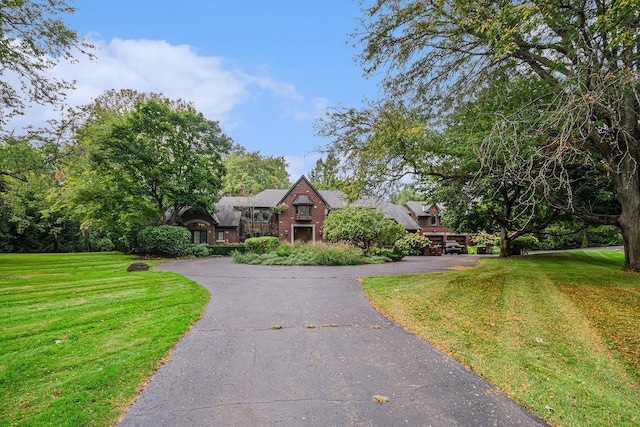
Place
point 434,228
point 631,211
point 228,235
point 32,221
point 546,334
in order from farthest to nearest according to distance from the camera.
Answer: point 434,228 < point 228,235 < point 32,221 < point 631,211 < point 546,334

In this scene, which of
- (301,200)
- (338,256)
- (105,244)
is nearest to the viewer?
(338,256)

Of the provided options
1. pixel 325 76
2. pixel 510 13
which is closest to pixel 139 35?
pixel 325 76

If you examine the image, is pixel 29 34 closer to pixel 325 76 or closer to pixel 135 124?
pixel 325 76

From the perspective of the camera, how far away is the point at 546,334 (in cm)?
489

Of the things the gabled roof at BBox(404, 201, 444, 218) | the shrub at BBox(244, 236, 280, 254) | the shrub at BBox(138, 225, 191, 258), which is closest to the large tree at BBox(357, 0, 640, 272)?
the shrub at BBox(244, 236, 280, 254)

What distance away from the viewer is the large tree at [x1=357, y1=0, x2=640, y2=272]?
19.3 feet

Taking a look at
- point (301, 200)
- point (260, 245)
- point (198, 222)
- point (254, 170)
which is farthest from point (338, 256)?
point (254, 170)

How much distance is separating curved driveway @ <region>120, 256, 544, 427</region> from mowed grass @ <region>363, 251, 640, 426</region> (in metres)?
0.38

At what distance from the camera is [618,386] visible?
3344 millimetres

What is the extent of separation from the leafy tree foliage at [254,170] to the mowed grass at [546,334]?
134 ft

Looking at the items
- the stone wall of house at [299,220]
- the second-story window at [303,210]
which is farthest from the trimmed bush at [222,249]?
the second-story window at [303,210]

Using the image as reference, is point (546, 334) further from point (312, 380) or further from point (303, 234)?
point (303, 234)

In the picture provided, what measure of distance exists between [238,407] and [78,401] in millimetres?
1589

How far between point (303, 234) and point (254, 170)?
22.2m
